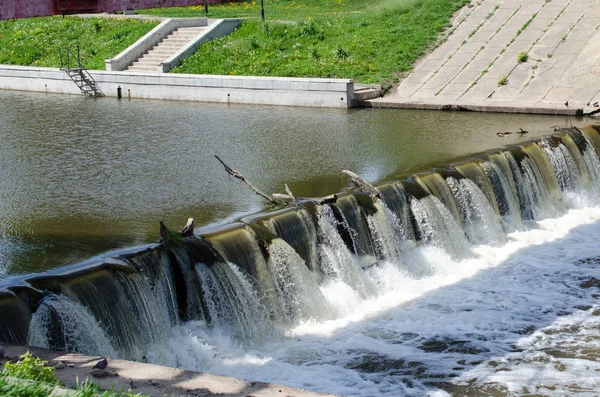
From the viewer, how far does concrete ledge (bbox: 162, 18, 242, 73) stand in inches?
1075

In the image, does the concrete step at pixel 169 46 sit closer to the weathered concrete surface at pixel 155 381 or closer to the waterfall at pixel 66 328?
the waterfall at pixel 66 328

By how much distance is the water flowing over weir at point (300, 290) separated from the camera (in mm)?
8766

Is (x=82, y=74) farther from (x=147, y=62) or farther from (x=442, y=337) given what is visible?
(x=442, y=337)

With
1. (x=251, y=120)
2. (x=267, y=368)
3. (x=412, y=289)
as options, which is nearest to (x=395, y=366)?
(x=267, y=368)

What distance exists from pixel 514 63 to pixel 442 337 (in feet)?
48.0

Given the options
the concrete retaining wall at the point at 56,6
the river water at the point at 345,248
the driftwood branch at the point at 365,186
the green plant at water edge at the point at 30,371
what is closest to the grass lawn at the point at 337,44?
the river water at the point at 345,248

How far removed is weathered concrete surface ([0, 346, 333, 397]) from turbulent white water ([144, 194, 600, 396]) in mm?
2529

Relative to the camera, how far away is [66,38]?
31.4 metres

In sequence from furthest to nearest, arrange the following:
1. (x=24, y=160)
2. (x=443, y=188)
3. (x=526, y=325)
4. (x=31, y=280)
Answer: (x=24, y=160) → (x=443, y=188) → (x=526, y=325) → (x=31, y=280)

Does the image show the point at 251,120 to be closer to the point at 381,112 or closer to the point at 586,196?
the point at 381,112

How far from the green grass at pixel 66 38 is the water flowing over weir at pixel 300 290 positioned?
710 inches

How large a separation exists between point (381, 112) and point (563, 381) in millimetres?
13569

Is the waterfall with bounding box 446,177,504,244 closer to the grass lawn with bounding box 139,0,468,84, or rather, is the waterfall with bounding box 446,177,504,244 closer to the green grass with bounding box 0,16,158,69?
the grass lawn with bounding box 139,0,468,84

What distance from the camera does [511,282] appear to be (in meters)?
12.6
